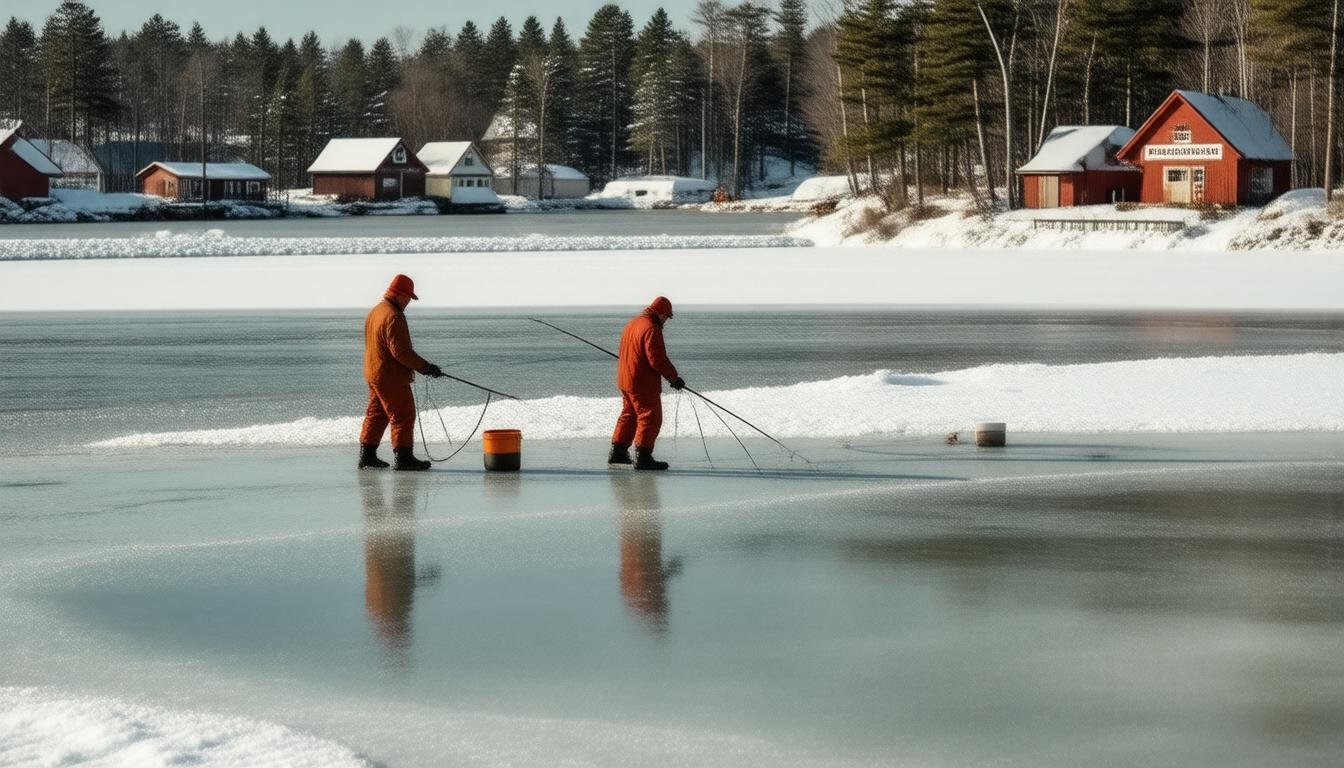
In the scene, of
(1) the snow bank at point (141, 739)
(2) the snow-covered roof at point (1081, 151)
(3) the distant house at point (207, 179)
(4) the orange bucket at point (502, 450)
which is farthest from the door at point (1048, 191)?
(3) the distant house at point (207, 179)

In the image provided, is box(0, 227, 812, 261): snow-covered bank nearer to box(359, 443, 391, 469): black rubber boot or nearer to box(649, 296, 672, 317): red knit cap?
box(359, 443, 391, 469): black rubber boot

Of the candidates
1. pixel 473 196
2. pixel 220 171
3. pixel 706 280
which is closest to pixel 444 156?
pixel 473 196

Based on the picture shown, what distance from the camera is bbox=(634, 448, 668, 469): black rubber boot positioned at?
12.8m

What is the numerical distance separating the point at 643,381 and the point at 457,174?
377 ft

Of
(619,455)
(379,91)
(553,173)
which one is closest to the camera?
(619,455)

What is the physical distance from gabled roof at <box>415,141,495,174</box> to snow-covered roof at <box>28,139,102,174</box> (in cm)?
2419

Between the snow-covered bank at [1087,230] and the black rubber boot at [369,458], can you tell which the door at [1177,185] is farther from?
the black rubber boot at [369,458]

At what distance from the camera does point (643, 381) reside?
40.9ft

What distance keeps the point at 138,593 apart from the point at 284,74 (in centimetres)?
13929

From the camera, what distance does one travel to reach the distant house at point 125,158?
129 m

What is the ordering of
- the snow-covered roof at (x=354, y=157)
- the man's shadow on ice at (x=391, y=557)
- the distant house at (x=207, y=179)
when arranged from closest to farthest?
the man's shadow on ice at (x=391, y=557) < the distant house at (x=207, y=179) < the snow-covered roof at (x=354, y=157)

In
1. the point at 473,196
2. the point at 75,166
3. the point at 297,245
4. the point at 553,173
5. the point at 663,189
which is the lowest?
the point at 297,245

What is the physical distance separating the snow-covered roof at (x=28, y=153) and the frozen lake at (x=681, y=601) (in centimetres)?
9211

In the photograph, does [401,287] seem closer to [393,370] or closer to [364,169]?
[393,370]
